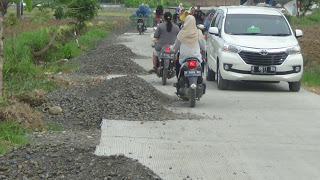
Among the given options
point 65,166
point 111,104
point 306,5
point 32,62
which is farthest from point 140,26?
point 65,166

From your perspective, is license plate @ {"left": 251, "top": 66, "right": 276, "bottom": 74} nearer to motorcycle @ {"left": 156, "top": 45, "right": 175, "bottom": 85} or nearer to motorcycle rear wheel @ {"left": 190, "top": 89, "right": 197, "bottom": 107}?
motorcycle @ {"left": 156, "top": 45, "right": 175, "bottom": 85}

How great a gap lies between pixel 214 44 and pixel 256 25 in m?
1.18

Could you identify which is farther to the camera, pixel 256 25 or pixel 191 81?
pixel 256 25

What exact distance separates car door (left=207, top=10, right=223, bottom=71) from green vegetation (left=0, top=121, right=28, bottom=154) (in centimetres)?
809

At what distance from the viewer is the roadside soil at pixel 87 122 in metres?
8.17

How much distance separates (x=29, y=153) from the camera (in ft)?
29.0

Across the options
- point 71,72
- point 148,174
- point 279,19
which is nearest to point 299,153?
point 148,174

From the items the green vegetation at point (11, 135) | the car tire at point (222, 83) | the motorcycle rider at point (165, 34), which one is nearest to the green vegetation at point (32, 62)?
the motorcycle rider at point (165, 34)

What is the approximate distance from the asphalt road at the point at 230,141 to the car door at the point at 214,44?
9.65ft

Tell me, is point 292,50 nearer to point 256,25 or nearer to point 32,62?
point 256,25

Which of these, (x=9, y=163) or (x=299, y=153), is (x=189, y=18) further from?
(x=9, y=163)

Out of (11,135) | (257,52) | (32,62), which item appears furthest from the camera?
(32,62)

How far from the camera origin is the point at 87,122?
1246 centimetres

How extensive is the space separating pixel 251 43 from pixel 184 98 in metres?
3.18
